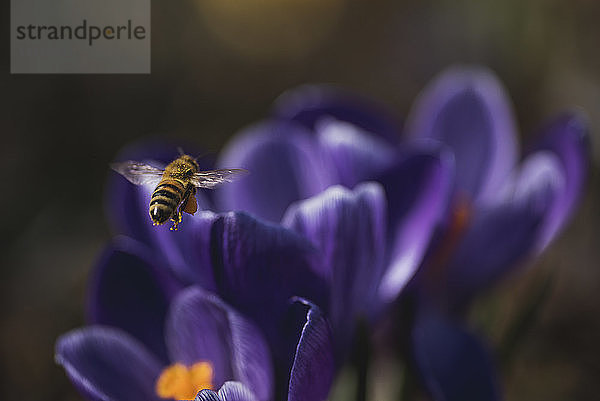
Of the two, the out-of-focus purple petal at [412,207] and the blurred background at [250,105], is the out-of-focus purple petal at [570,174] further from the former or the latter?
the blurred background at [250,105]

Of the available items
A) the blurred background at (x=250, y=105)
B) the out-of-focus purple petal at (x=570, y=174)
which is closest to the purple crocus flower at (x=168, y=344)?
the out-of-focus purple petal at (x=570, y=174)

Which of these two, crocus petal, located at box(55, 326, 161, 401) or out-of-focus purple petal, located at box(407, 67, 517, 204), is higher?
out-of-focus purple petal, located at box(407, 67, 517, 204)

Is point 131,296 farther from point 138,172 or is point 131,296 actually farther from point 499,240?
point 499,240

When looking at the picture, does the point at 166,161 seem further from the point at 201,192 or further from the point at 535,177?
the point at 535,177

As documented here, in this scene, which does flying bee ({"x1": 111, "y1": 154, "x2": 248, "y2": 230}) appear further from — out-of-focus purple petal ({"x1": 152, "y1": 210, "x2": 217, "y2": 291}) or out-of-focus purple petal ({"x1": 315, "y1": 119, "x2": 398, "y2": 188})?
out-of-focus purple petal ({"x1": 315, "y1": 119, "x2": 398, "y2": 188})

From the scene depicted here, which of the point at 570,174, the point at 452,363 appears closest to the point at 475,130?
the point at 570,174

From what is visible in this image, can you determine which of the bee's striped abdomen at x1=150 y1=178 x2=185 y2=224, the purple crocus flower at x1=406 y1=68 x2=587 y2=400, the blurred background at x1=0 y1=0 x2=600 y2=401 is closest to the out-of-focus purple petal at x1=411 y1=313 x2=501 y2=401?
the purple crocus flower at x1=406 y1=68 x2=587 y2=400
